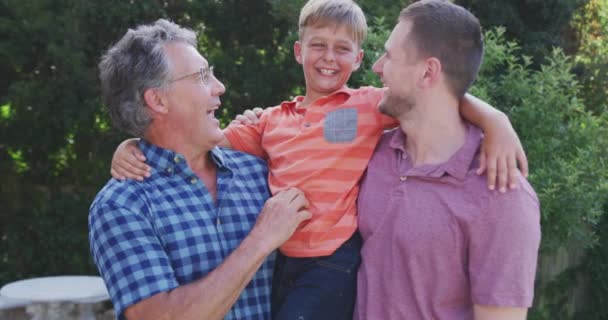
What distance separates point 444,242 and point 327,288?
45 centimetres

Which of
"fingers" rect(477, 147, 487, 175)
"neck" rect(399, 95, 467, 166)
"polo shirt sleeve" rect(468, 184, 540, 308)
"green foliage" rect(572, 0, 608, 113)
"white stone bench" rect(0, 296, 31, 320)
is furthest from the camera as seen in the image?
"green foliage" rect(572, 0, 608, 113)

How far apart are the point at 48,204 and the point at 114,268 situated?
526 centimetres

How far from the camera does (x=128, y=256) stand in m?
2.00

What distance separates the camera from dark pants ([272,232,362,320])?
7.19 ft

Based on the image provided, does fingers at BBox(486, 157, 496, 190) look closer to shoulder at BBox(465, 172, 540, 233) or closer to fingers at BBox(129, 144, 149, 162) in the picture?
shoulder at BBox(465, 172, 540, 233)

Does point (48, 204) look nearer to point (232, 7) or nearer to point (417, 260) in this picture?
point (232, 7)

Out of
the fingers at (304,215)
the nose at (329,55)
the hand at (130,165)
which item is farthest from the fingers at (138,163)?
the nose at (329,55)

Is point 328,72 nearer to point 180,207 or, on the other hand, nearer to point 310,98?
point 310,98

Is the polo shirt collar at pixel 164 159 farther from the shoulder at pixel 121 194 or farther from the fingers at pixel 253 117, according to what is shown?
the fingers at pixel 253 117

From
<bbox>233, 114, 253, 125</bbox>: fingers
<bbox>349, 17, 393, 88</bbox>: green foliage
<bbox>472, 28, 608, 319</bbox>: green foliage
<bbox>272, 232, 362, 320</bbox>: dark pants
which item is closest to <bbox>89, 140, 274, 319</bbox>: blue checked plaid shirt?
<bbox>272, 232, 362, 320</bbox>: dark pants

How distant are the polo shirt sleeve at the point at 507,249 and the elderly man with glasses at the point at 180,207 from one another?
0.59m

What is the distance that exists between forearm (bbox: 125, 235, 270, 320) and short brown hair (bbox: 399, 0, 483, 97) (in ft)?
2.60

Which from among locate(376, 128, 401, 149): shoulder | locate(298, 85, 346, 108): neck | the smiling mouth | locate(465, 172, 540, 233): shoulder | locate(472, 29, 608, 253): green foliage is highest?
the smiling mouth

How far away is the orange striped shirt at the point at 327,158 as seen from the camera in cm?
222
